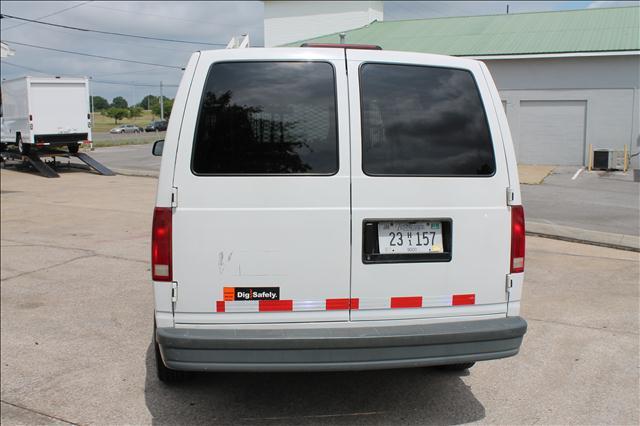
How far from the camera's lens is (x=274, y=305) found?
337 cm

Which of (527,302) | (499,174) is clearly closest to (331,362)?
(499,174)

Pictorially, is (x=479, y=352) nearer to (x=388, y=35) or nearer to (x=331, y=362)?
(x=331, y=362)

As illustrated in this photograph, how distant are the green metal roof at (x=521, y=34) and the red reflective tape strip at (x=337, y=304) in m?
24.2

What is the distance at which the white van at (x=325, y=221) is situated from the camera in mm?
3299

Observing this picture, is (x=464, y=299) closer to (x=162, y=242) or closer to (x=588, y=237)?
(x=162, y=242)

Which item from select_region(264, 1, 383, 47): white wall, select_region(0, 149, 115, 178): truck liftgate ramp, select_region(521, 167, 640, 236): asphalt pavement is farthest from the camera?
select_region(264, 1, 383, 47): white wall

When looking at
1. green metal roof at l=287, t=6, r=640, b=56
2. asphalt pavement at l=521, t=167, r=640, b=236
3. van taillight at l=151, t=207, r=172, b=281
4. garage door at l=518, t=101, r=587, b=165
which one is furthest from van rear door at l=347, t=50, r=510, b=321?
garage door at l=518, t=101, r=587, b=165

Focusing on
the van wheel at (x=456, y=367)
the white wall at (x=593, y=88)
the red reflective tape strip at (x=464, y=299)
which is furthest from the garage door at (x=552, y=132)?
the red reflective tape strip at (x=464, y=299)

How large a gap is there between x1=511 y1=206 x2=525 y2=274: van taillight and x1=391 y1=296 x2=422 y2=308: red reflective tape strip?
592 mm

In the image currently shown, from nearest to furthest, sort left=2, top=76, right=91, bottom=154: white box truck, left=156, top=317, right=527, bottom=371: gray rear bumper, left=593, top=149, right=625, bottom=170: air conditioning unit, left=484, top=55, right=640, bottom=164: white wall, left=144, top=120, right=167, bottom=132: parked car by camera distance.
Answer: left=156, top=317, right=527, bottom=371: gray rear bumper < left=2, top=76, right=91, bottom=154: white box truck < left=593, top=149, right=625, bottom=170: air conditioning unit < left=484, top=55, right=640, bottom=164: white wall < left=144, top=120, right=167, bottom=132: parked car

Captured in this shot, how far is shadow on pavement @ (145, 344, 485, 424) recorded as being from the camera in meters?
3.79

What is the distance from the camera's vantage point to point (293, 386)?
4.22m

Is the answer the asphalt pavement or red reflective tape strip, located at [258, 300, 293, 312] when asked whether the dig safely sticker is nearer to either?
red reflective tape strip, located at [258, 300, 293, 312]

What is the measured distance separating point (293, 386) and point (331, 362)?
3.41ft
